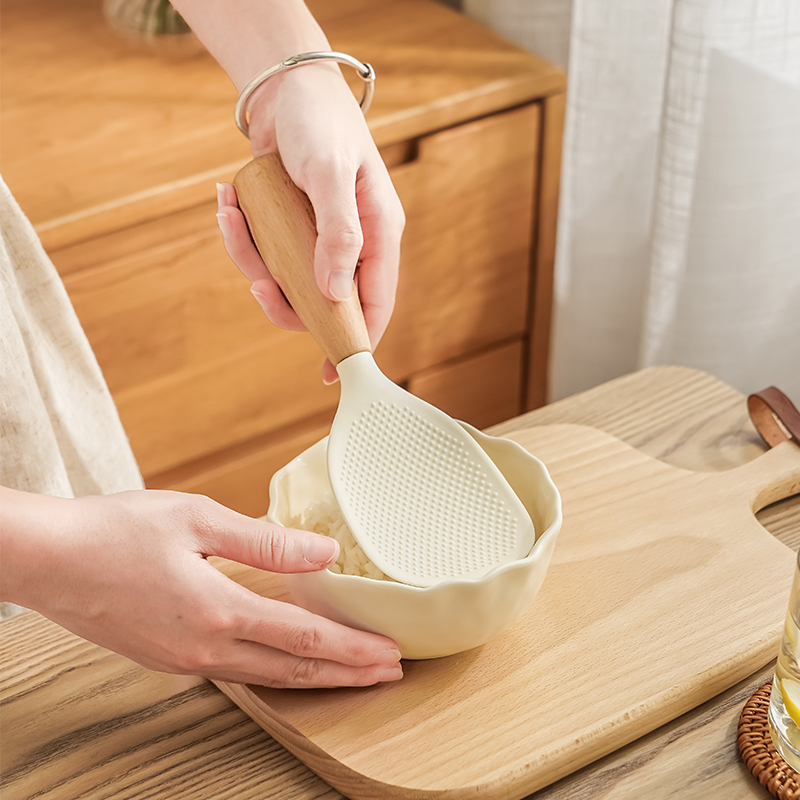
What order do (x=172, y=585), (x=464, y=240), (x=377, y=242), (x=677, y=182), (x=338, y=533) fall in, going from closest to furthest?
(x=172, y=585) → (x=338, y=533) → (x=377, y=242) → (x=677, y=182) → (x=464, y=240)

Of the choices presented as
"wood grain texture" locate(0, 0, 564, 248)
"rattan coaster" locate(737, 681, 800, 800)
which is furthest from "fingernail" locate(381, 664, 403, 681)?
"wood grain texture" locate(0, 0, 564, 248)

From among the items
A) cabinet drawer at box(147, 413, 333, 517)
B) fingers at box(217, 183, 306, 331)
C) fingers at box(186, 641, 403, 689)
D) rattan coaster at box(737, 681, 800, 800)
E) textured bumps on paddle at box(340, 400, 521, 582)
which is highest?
fingers at box(217, 183, 306, 331)

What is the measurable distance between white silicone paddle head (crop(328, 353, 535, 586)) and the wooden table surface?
0.13 meters

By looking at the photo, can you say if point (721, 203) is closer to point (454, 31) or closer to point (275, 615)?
point (454, 31)

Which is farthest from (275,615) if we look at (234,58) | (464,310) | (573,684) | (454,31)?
(454,31)

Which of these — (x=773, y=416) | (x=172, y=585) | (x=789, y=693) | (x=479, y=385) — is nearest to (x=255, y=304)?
(x=479, y=385)

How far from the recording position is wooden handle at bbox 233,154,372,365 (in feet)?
2.14

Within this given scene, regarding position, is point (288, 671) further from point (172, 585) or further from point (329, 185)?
point (329, 185)

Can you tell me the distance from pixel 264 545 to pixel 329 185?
0.87 feet

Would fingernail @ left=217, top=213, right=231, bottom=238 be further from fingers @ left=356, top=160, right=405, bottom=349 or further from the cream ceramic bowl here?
the cream ceramic bowl

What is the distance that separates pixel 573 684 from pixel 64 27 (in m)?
1.30

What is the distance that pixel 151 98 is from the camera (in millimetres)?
1273

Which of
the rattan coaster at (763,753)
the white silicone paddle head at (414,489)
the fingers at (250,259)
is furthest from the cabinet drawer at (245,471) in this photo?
the rattan coaster at (763,753)

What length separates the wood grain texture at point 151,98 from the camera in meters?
1.10
